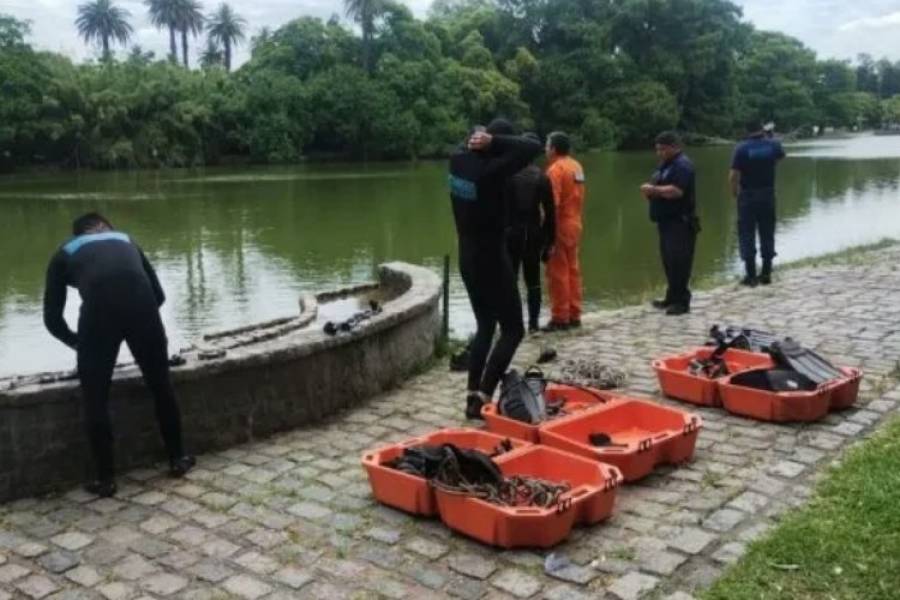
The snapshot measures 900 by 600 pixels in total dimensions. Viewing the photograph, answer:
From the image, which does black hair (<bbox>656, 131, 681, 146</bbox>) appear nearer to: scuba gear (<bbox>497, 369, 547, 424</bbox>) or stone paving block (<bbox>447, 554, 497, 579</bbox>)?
scuba gear (<bbox>497, 369, 547, 424</bbox>)

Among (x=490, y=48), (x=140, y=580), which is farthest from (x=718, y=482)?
(x=490, y=48)

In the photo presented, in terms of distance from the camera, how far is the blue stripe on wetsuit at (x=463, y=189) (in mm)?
5191

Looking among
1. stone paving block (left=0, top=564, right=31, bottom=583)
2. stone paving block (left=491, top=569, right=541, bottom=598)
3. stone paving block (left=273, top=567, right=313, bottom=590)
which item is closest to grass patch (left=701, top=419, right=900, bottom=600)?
stone paving block (left=491, top=569, right=541, bottom=598)

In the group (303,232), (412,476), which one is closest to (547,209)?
(412,476)

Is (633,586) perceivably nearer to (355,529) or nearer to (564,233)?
(355,529)

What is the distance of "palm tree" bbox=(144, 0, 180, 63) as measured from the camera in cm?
7544

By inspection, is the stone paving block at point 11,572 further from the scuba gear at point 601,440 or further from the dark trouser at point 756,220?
the dark trouser at point 756,220

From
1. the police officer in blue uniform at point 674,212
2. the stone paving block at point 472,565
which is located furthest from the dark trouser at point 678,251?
the stone paving block at point 472,565

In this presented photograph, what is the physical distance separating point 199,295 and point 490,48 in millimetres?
59041

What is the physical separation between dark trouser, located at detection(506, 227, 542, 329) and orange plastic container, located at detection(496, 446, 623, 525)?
2.60 metres

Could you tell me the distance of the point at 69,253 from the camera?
4598 millimetres

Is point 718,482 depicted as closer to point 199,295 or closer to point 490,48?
point 199,295

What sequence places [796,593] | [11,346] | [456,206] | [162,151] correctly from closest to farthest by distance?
1. [796,593]
2. [456,206]
3. [11,346]
4. [162,151]

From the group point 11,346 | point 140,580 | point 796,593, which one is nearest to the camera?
point 796,593
